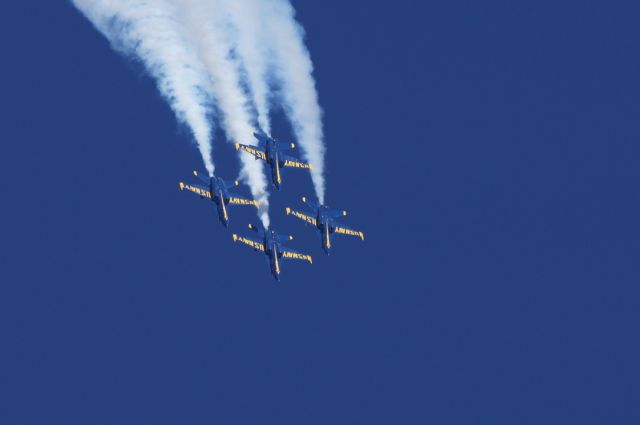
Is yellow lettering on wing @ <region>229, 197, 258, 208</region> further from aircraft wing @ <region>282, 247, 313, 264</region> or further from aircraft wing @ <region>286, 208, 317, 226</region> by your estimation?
aircraft wing @ <region>282, 247, 313, 264</region>

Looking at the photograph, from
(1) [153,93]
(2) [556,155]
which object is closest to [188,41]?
(1) [153,93]

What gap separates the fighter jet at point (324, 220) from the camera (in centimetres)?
9469

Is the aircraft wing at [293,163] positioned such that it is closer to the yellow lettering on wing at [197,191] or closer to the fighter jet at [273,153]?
the fighter jet at [273,153]

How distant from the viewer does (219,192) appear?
91625 mm

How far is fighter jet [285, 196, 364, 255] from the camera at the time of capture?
3728 inches

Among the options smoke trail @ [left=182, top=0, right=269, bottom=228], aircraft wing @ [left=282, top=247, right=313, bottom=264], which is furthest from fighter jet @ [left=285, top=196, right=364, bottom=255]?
smoke trail @ [left=182, top=0, right=269, bottom=228]

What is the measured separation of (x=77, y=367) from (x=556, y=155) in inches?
1473

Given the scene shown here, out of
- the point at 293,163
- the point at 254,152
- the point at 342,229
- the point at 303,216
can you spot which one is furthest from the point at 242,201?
the point at 342,229

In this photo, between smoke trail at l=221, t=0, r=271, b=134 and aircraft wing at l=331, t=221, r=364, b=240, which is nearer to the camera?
smoke trail at l=221, t=0, r=271, b=134

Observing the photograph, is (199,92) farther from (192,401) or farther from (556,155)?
(556,155)

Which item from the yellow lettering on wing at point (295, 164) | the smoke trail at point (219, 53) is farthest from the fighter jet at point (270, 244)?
the smoke trail at point (219, 53)

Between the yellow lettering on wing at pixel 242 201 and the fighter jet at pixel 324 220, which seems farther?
the fighter jet at pixel 324 220

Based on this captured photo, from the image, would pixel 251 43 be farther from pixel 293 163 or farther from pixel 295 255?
pixel 295 255

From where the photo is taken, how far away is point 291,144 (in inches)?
3593
